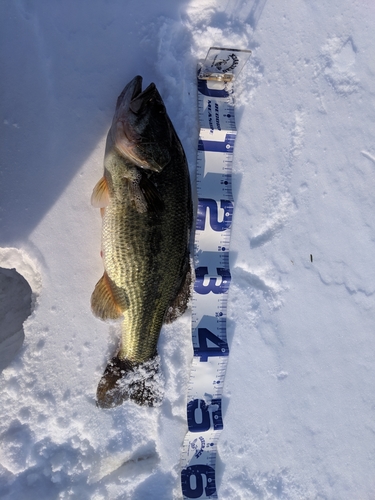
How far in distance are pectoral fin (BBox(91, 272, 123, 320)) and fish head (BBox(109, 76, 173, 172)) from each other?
89cm

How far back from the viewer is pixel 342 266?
328cm

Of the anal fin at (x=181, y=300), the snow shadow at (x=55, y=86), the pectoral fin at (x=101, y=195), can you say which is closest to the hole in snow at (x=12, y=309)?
the snow shadow at (x=55, y=86)

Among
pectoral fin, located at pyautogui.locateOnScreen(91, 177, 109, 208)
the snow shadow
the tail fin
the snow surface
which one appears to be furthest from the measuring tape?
pectoral fin, located at pyautogui.locateOnScreen(91, 177, 109, 208)

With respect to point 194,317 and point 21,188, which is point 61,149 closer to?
point 21,188

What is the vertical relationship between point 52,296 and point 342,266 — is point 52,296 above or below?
A: below

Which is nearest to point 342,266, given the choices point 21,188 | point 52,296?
point 52,296

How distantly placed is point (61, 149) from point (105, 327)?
1.45 m

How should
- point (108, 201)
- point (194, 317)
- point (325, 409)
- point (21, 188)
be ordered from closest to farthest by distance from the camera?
point (108, 201), point (21, 188), point (194, 317), point (325, 409)

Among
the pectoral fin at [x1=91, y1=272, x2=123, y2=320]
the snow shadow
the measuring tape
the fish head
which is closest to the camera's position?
the fish head

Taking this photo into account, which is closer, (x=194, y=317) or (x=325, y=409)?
(x=194, y=317)

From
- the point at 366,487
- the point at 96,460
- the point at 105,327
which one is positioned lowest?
the point at 366,487

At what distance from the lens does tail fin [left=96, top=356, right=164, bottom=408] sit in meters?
2.75

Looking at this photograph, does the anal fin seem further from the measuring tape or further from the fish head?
the fish head

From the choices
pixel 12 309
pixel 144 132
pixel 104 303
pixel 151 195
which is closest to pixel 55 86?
pixel 144 132
